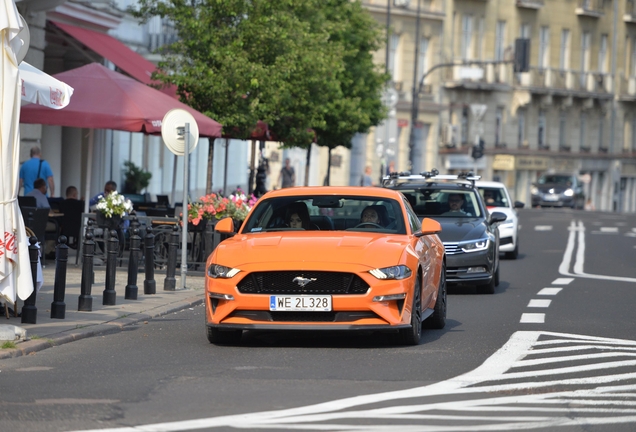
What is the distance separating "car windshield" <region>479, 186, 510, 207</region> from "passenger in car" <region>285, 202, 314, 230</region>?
15898mm

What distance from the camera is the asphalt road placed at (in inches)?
320

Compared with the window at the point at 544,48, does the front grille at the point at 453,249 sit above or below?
below

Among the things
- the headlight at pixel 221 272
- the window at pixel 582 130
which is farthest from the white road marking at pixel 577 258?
the window at pixel 582 130

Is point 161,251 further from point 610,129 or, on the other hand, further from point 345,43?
point 610,129

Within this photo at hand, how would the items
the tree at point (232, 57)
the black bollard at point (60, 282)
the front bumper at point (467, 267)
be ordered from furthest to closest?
the tree at point (232, 57)
the front bumper at point (467, 267)
the black bollard at point (60, 282)

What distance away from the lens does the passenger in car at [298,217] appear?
12.9 meters

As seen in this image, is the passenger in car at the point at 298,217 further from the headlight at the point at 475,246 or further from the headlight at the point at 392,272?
the headlight at the point at 475,246

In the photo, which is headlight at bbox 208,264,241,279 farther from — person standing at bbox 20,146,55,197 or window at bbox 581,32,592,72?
window at bbox 581,32,592,72

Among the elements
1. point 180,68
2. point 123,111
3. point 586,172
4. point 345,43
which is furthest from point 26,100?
point 586,172

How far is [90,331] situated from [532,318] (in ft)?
16.0

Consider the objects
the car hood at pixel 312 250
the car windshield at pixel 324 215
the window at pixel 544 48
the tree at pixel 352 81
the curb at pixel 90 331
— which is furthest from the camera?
the window at pixel 544 48

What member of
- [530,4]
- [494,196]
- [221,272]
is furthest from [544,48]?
[221,272]

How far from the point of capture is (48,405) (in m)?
8.59

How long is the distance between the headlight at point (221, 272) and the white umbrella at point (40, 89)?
13.5 ft
